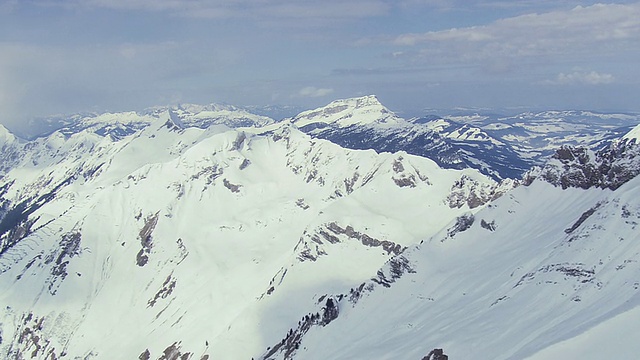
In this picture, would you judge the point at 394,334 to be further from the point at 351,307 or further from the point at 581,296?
the point at 581,296

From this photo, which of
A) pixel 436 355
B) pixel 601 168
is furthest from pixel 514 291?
pixel 601 168

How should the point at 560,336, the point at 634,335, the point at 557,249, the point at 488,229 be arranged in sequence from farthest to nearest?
the point at 488,229 < the point at 557,249 < the point at 560,336 < the point at 634,335

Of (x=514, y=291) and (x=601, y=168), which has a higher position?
(x=601, y=168)

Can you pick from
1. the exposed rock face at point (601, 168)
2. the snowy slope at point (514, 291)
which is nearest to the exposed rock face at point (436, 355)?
the snowy slope at point (514, 291)

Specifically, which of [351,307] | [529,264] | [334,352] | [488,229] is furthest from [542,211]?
[334,352]

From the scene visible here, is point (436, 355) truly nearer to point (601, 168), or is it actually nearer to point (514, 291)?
point (514, 291)

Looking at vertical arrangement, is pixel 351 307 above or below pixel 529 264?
below

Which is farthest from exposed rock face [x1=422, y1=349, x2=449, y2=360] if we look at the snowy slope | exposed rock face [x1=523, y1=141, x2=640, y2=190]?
exposed rock face [x1=523, y1=141, x2=640, y2=190]

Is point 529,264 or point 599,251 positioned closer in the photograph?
point 599,251
